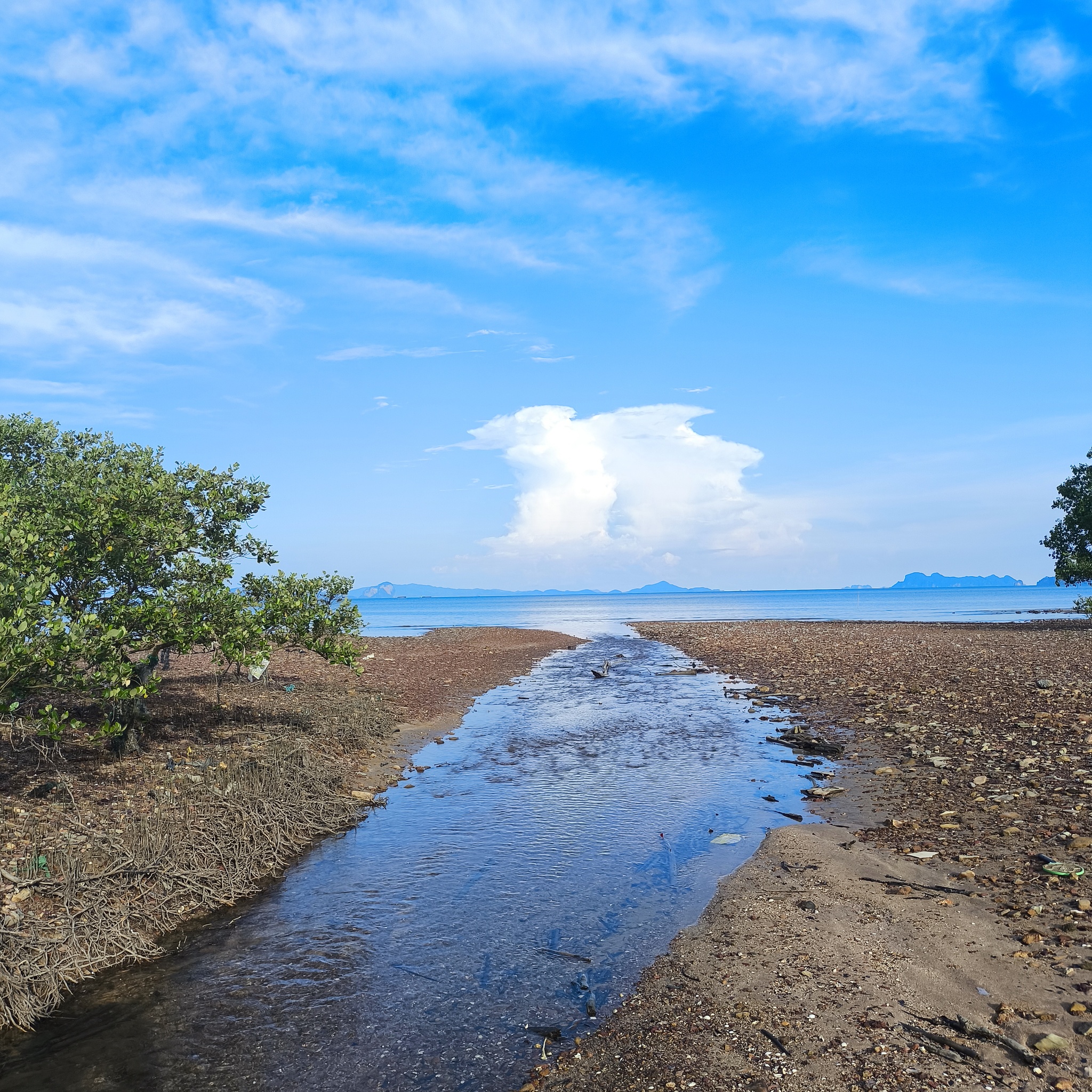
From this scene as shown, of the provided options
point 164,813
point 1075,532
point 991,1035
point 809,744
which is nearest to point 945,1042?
point 991,1035

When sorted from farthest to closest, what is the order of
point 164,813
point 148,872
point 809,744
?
1. point 809,744
2. point 164,813
3. point 148,872

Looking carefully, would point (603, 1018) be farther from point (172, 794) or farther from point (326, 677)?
point (326, 677)

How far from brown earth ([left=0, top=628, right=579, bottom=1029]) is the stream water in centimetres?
57

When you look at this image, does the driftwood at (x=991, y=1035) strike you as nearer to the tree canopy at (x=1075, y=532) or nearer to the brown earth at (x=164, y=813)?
the brown earth at (x=164, y=813)

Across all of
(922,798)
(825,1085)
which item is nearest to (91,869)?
(825,1085)

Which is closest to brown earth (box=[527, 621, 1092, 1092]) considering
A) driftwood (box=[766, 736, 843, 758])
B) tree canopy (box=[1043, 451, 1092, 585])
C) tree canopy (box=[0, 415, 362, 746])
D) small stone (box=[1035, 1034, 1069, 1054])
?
small stone (box=[1035, 1034, 1069, 1054])

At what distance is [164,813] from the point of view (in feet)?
43.0

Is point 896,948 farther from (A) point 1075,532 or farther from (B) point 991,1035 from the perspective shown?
(A) point 1075,532

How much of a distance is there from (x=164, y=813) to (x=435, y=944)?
6144mm

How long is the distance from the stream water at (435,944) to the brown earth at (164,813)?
0.57 meters

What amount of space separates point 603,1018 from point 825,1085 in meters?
2.73

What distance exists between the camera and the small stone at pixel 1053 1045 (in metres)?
6.50

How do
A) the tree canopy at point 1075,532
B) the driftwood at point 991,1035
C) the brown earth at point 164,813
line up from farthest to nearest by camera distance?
the tree canopy at point 1075,532 < the brown earth at point 164,813 < the driftwood at point 991,1035

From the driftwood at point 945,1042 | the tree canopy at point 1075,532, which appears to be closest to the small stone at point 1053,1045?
the driftwood at point 945,1042
